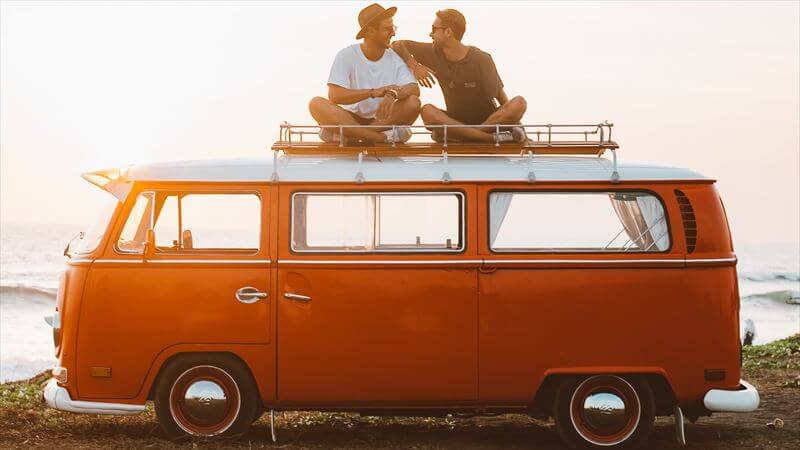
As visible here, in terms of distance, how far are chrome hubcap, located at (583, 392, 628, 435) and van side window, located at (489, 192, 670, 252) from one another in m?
1.26

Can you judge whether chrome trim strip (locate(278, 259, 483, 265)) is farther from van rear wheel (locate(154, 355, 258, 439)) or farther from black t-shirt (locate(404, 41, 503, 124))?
black t-shirt (locate(404, 41, 503, 124))

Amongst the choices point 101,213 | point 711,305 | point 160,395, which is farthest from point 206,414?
point 711,305

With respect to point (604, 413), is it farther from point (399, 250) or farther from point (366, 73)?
point (366, 73)

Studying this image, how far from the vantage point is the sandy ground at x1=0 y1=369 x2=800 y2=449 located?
29.6ft

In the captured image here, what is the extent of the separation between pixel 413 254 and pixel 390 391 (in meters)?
1.16

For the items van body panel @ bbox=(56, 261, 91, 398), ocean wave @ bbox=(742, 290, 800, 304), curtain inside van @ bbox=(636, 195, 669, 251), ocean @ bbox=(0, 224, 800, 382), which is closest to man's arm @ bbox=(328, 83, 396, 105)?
curtain inside van @ bbox=(636, 195, 669, 251)

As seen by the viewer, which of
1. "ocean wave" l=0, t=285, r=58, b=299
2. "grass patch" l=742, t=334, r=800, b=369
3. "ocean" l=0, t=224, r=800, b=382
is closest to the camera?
"grass patch" l=742, t=334, r=800, b=369

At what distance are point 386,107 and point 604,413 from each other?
10.6ft

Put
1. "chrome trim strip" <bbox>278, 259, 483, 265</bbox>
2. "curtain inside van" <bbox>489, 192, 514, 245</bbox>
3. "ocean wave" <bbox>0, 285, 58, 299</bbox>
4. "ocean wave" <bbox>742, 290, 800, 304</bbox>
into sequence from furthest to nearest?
"ocean wave" <bbox>0, 285, 58, 299</bbox>, "ocean wave" <bbox>742, 290, 800, 304</bbox>, "curtain inside van" <bbox>489, 192, 514, 245</bbox>, "chrome trim strip" <bbox>278, 259, 483, 265</bbox>

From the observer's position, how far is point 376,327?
28.3 ft

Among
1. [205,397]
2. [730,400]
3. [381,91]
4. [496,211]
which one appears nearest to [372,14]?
[381,91]

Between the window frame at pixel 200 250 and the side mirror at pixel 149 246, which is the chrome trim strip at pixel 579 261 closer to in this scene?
the window frame at pixel 200 250

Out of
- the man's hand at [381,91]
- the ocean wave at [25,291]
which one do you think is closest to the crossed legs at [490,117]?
the man's hand at [381,91]

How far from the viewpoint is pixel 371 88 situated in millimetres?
9562
